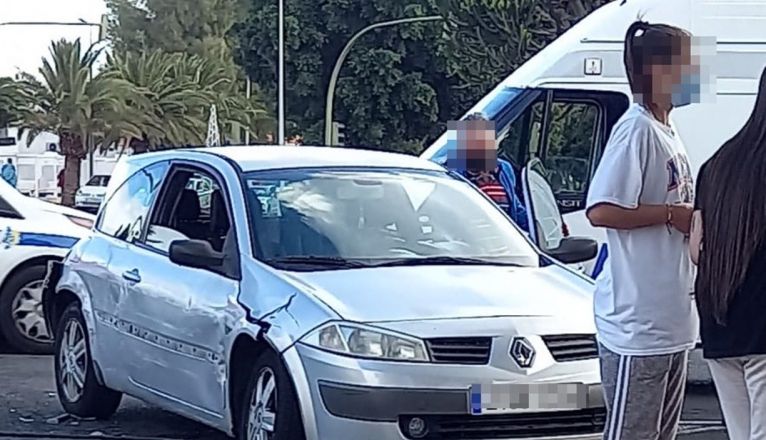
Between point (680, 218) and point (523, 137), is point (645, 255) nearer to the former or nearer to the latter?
point (680, 218)

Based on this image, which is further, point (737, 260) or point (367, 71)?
point (367, 71)

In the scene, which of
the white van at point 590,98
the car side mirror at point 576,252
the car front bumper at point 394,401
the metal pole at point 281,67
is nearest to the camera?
the car front bumper at point 394,401

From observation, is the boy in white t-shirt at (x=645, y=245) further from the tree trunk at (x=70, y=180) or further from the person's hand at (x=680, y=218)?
the tree trunk at (x=70, y=180)

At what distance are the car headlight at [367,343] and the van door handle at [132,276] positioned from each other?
6.02 feet

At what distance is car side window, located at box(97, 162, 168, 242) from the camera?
316 inches

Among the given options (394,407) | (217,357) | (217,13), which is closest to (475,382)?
(394,407)

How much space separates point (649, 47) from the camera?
4422 millimetres

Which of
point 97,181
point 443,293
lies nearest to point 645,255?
point 443,293

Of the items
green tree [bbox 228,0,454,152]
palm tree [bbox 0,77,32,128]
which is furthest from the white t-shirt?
palm tree [bbox 0,77,32,128]

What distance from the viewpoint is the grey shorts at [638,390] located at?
14.9 ft

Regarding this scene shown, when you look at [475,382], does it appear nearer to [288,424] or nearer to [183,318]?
[288,424]

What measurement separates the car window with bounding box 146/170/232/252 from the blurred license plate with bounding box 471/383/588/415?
2000mm

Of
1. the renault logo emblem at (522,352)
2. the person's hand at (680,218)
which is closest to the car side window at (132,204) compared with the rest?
the renault logo emblem at (522,352)

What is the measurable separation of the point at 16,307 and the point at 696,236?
8.16 metres
